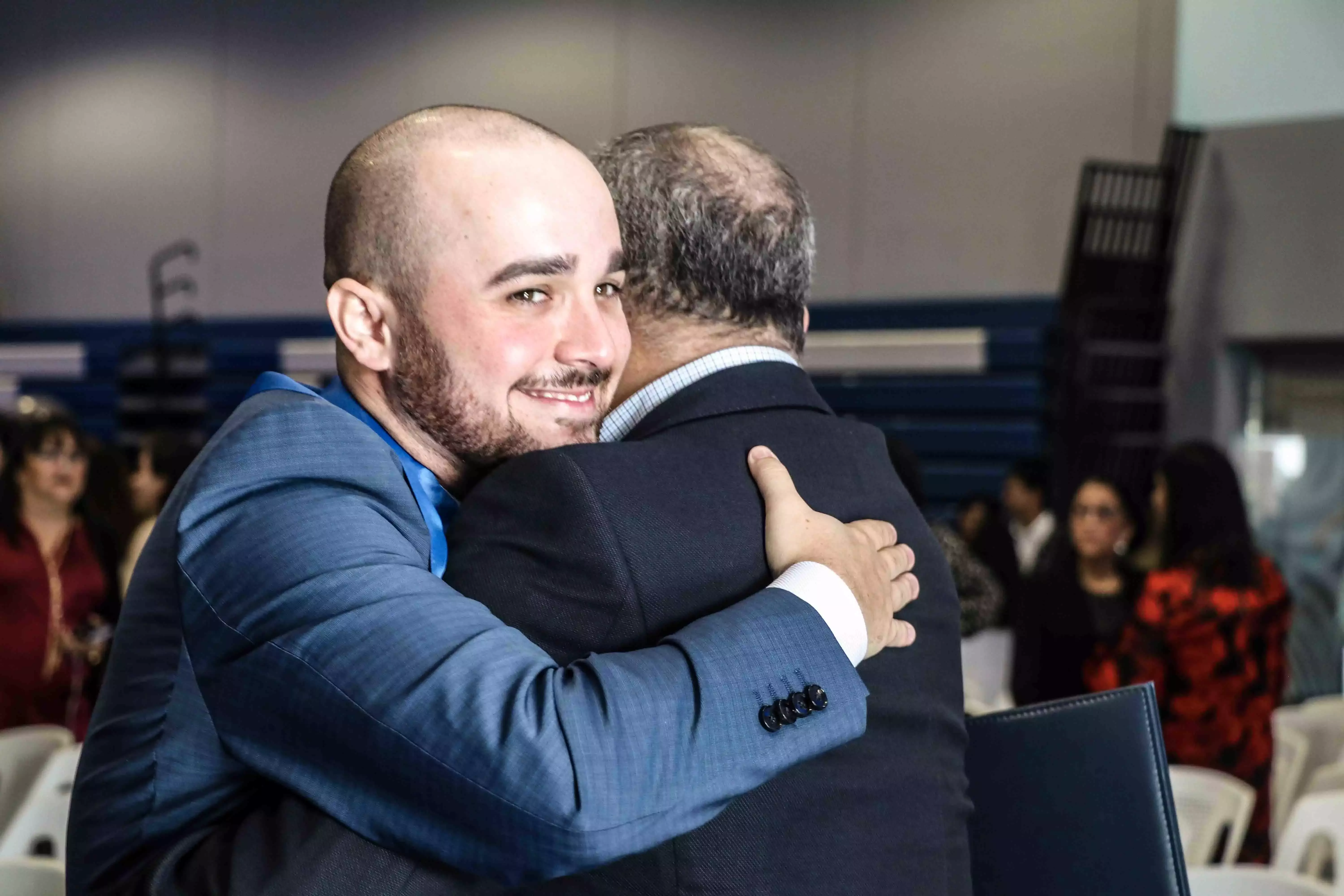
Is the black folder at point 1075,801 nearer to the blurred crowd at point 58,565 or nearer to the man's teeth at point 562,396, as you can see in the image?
the man's teeth at point 562,396

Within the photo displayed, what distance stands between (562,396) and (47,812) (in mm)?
2345

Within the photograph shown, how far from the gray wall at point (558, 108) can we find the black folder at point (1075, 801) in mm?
7919

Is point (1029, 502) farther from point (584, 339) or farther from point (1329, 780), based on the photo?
point (584, 339)

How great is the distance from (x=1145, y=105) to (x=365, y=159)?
8.34 metres

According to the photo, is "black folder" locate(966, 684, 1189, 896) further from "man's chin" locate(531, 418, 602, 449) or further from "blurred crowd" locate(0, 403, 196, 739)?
"blurred crowd" locate(0, 403, 196, 739)

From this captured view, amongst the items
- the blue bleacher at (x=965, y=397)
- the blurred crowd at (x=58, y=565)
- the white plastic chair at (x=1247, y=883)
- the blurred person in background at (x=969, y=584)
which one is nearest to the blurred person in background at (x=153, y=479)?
the blurred crowd at (x=58, y=565)

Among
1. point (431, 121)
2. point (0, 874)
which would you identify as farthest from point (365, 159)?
point (0, 874)

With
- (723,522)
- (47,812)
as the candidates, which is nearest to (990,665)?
(47,812)

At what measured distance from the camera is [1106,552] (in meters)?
4.46

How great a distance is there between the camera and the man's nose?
119cm

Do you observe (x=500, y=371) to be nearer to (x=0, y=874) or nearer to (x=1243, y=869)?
(x=0, y=874)

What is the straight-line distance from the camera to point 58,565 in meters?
4.29

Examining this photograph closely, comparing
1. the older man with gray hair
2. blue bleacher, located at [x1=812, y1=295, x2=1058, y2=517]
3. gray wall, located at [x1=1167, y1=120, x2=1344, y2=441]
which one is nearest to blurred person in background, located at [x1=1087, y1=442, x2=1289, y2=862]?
the older man with gray hair

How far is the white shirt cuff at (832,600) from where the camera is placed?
1059 millimetres
